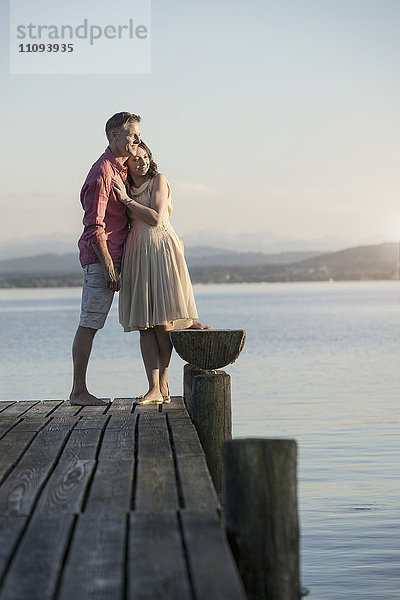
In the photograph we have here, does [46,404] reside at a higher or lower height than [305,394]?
higher

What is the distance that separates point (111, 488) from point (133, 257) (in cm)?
300

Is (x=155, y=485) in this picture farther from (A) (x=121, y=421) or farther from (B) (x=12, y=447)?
(A) (x=121, y=421)

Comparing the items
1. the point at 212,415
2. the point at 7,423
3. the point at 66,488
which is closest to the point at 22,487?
the point at 66,488

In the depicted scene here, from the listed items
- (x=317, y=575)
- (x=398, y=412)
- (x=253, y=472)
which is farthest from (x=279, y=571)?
(x=398, y=412)

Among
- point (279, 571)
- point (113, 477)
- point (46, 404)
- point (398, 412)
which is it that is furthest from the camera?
point (398, 412)

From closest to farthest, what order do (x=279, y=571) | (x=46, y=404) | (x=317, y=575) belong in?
(x=279, y=571)
(x=317, y=575)
(x=46, y=404)

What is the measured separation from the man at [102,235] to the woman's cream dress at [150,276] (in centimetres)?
10

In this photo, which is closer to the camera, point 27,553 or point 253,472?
point 27,553

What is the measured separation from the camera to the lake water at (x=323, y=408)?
267 inches

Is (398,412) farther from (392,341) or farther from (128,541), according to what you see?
(392,341)

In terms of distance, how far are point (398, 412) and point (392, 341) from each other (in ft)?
55.0

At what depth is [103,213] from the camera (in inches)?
255

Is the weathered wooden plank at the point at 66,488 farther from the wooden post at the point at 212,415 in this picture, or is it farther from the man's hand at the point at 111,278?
the man's hand at the point at 111,278

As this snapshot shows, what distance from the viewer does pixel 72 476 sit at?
4062mm
